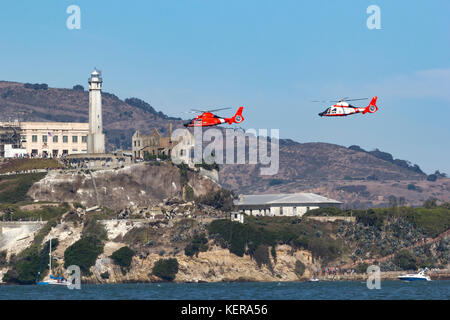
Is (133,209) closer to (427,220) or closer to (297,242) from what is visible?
(297,242)

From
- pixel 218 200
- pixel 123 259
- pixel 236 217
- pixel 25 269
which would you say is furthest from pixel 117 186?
pixel 25 269

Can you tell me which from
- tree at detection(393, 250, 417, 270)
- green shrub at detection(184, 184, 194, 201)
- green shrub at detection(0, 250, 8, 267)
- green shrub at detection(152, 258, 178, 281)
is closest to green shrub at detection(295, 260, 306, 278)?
tree at detection(393, 250, 417, 270)

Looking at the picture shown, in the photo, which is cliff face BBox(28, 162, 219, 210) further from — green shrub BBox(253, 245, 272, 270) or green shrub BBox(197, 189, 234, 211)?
green shrub BBox(253, 245, 272, 270)

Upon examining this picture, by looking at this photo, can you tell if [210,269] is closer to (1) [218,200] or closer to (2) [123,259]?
(2) [123,259]

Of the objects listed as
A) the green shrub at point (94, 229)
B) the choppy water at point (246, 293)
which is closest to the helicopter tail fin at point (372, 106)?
the choppy water at point (246, 293)

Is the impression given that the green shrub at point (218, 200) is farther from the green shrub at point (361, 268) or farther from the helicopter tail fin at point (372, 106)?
the helicopter tail fin at point (372, 106)
